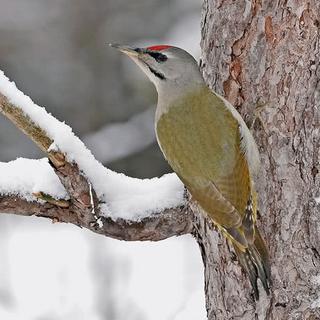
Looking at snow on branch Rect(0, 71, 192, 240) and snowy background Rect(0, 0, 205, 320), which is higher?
snowy background Rect(0, 0, 205, 320)

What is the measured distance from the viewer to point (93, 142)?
804cm

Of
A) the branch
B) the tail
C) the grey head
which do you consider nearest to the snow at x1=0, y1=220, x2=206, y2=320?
the branch

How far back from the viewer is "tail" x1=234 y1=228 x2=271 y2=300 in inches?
139

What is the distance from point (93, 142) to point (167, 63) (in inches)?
157

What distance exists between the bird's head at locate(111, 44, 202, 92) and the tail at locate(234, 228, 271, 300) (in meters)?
0.79

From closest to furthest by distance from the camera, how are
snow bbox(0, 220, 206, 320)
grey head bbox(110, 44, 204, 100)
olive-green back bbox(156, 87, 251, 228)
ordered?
olive-green back bbox(156, 87, 251, 228)
grey head bbox(110, 44, 204, 100)
snow bbox(0, 220, 206, 320)

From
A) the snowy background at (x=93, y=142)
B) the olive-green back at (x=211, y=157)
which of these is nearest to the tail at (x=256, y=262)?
the olive-green back at (x=211, y=157)

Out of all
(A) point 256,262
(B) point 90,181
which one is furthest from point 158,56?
(A) point 256,262

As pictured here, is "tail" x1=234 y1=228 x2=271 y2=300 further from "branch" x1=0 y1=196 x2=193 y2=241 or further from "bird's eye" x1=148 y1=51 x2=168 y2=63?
"bird's eye" x1=148 y1=51 x2=168 y2=63

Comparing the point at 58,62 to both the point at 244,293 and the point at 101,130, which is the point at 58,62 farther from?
the point at 244,293

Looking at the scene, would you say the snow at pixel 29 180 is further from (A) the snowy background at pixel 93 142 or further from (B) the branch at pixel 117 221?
(A) the snowy background at pixel 93 142

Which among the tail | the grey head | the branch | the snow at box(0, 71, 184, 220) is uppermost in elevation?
the grey head

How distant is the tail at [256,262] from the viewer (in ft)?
11.6

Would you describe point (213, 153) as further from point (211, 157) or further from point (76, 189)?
point (76, 189)
